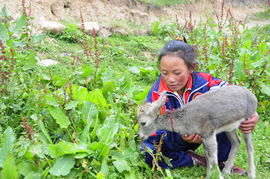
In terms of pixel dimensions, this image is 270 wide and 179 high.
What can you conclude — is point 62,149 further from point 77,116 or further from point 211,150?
point 211,150

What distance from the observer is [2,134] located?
3885mm

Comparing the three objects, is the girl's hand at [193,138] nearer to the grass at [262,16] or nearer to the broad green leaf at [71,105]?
the broad green leaf at [71,105]

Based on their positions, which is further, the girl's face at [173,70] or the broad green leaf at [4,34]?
the broad green leaf at [4,34]

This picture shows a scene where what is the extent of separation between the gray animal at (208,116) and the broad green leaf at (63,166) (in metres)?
1.00

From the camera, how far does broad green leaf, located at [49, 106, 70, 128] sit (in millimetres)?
4082

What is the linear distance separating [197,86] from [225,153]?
106 cm

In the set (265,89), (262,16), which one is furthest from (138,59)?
(262,16)

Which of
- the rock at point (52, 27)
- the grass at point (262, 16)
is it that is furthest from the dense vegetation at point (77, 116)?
the grass at point (262, 16)

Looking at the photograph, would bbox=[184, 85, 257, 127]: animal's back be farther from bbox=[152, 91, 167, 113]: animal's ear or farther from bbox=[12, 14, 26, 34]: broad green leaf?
bbox=[12, 14, 26, 34]: broad green leaf

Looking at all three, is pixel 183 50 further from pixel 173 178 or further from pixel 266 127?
pixel 266 127

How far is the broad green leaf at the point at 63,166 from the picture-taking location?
347 centimetres

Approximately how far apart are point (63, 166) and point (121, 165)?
2.22 ft

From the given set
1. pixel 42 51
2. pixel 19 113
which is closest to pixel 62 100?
pixel 19 113

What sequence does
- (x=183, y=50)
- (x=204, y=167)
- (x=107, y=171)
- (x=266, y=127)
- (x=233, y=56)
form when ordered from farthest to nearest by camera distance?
1. (x=233, y=56)
2. (x=266, y=127)
3. (x=204, y=167)
4. (x=183, y=50)
5. (x=107, y=171)
